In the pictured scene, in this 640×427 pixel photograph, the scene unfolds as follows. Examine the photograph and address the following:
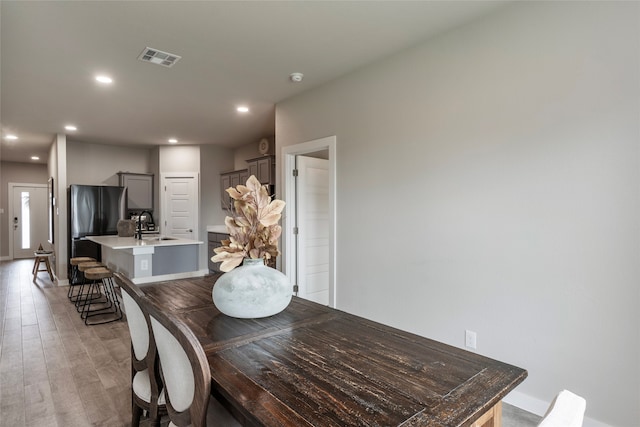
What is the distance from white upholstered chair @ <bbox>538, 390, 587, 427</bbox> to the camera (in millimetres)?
563

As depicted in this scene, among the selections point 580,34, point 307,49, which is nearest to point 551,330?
point 580,34

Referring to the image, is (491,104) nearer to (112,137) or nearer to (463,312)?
(463,312)

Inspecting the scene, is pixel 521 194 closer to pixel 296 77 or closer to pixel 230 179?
pixel 296 77

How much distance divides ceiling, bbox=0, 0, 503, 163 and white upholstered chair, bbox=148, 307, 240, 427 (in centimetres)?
201

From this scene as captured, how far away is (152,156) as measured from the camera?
7.03 meters

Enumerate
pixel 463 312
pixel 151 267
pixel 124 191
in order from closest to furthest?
pixel 463 312 → pixel 151 267 → pixel 124 191

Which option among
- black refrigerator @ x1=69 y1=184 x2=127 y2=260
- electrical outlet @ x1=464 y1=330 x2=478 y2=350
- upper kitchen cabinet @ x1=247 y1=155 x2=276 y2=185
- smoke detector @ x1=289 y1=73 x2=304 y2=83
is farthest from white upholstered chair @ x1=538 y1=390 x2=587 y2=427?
black refrigerator @ x1=69 y1=184 x2=127 y2=260

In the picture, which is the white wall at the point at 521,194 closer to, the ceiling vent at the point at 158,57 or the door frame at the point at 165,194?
the ceiling vent at the point at 158,57

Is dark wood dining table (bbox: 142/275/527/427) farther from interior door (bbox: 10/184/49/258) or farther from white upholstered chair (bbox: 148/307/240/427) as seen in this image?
interior door (bbox: 10/184/49/258)

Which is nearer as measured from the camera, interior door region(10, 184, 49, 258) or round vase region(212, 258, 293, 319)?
round vase region(212, 258, 293, 319)

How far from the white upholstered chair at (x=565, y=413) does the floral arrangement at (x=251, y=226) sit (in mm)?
1080

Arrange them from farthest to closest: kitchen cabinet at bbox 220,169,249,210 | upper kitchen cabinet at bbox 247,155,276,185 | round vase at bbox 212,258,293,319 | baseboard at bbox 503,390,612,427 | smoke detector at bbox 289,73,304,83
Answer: kitchen cabinet at bbox 220,169,249,210
upper kitchen cabinet at bbox 247,155,276,185
smoke detector at bbox 289,73,304,83
baseboard at bbox 503,390,612,427
round vase at bbox 212,258,293,319

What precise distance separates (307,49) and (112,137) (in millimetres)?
4832

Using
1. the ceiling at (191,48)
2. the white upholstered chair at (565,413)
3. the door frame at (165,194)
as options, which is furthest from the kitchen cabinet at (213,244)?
the white upholstered chair at (565,413)
